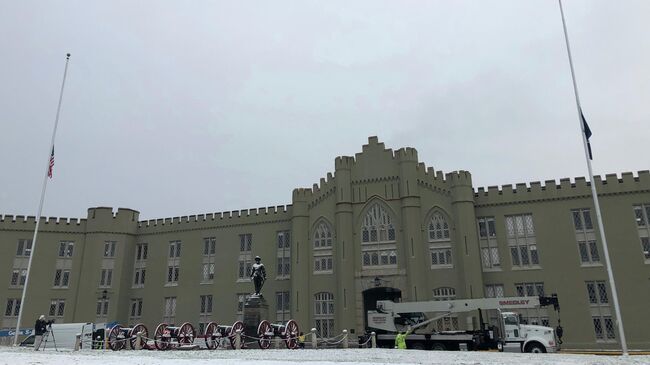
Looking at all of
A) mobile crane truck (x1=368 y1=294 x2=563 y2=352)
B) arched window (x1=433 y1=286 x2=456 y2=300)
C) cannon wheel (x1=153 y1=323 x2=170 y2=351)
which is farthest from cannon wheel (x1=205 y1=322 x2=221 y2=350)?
arched window (x1=433 y1=286 x2=456 y2=300)

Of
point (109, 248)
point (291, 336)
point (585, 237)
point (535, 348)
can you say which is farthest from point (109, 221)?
point (585, 237)

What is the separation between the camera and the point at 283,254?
41.5m

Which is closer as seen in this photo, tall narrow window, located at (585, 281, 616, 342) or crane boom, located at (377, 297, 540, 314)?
crane boom, located at (377, 297, 540, 314)

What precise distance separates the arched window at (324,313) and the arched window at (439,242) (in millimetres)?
8769

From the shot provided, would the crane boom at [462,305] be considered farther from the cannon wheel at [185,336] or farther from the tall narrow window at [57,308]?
the tall narrow window at [57,308]

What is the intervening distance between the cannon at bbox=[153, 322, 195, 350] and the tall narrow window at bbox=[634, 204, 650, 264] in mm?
30400

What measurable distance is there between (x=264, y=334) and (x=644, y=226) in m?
27.2

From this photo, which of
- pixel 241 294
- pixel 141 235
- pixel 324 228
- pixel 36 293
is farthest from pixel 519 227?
pixel 36 293

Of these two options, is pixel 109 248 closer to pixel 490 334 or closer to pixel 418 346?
pixel 418 346

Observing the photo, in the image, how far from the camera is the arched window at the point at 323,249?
38781 millimetres

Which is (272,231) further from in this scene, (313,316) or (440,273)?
(440,273)

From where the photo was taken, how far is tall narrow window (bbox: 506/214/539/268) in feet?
114

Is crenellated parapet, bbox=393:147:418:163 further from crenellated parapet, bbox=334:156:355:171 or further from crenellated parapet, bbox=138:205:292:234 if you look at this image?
crenellated parapet, bbox=138:205:292:234

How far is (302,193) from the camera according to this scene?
40.8 metres
